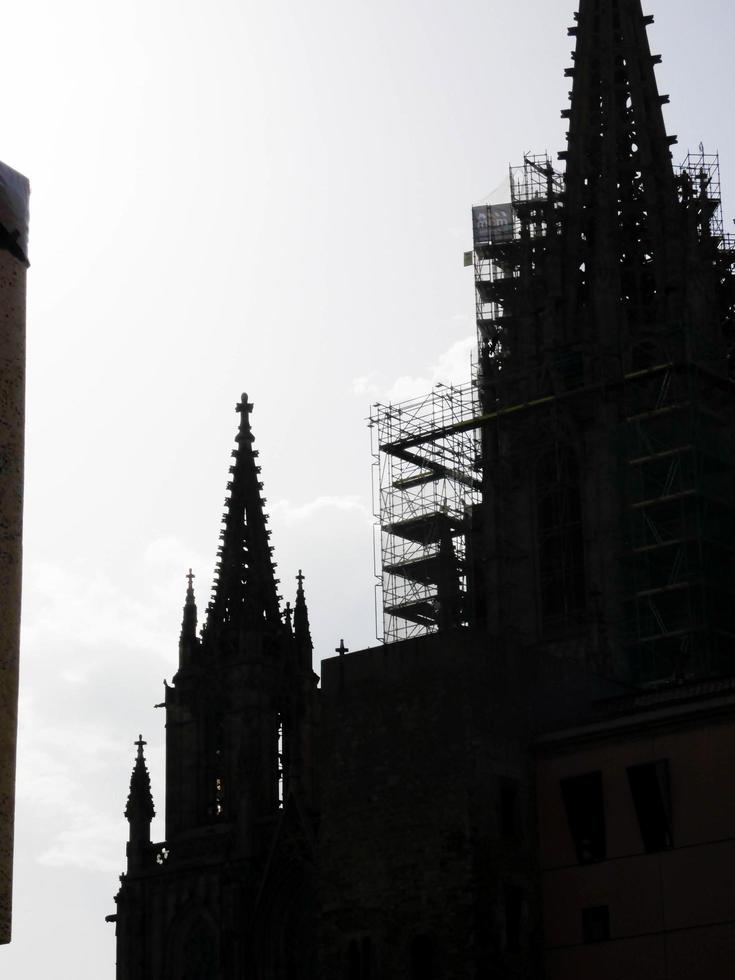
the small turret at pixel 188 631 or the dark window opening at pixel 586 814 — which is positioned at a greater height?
the small turret at pixel 188 631

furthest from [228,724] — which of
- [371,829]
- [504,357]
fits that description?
[371,829]

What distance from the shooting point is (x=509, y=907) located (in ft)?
122

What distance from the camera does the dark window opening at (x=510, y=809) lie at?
3778 centimetres

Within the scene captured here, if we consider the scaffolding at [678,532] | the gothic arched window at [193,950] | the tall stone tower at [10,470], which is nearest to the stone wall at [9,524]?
the tall stone tower at [10,470]

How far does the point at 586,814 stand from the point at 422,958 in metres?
4.26

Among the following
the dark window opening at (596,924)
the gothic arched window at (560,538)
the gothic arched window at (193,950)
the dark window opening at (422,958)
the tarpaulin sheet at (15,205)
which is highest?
the gothic arched window at (560,538)

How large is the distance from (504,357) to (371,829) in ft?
84.6

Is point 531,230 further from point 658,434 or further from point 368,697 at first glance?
point 368,697

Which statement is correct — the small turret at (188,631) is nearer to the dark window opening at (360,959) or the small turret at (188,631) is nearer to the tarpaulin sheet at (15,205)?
the dark window opening at (360,959)

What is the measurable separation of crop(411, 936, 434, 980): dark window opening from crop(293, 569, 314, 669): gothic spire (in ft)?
85.9

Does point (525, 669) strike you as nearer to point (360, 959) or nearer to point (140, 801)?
point (360, 959)

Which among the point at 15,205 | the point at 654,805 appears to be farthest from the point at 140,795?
the point at 15,205

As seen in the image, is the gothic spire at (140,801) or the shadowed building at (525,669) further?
the gothic spire at (140,801)

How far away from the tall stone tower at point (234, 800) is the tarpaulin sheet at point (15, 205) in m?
53.1
